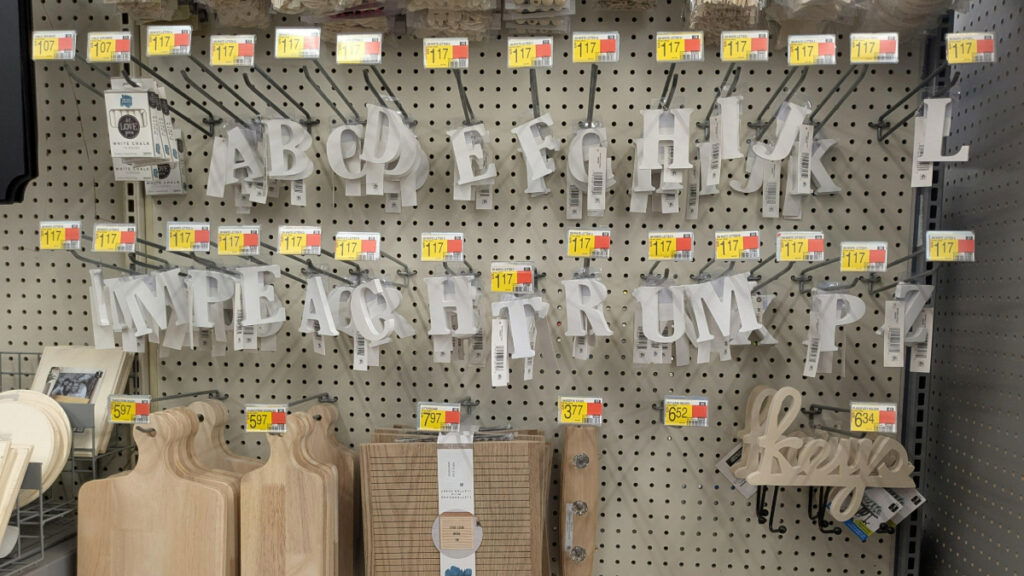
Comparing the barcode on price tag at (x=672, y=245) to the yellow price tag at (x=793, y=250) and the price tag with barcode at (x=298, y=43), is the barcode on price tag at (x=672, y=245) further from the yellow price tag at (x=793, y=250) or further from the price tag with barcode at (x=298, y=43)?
the price tag with barcode at (x=298, y=43)

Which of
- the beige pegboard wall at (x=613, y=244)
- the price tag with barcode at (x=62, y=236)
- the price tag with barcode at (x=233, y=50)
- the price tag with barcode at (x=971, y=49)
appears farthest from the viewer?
the beige pegboard wall at (x=613, y=244)

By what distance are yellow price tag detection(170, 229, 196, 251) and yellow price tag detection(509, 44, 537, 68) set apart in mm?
739

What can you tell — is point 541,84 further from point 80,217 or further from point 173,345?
point 80,217

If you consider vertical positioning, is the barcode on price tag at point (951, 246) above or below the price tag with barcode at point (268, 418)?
above

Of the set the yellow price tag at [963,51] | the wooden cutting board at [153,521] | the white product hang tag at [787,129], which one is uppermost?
the yellow price tag at [963,51]

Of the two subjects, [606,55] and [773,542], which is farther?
[773,542]

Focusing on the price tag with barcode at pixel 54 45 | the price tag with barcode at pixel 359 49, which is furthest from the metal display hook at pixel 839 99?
the price tag with barcode at pixel 54 45

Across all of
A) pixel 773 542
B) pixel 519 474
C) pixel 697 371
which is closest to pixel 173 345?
pixel 519 474

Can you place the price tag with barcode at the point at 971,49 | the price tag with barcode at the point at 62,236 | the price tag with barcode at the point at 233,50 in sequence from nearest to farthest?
the price tag with barcode at the point at 971,49
the price tag with barcode at the point at 233,50
the price tag with barcode at the point at 62,236

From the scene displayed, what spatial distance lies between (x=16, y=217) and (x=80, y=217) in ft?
0.56

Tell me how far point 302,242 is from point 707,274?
0.87 metres

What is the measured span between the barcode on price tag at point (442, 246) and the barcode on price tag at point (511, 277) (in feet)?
0.28

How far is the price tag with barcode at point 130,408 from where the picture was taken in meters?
1.38

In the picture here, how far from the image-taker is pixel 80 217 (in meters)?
1.57
